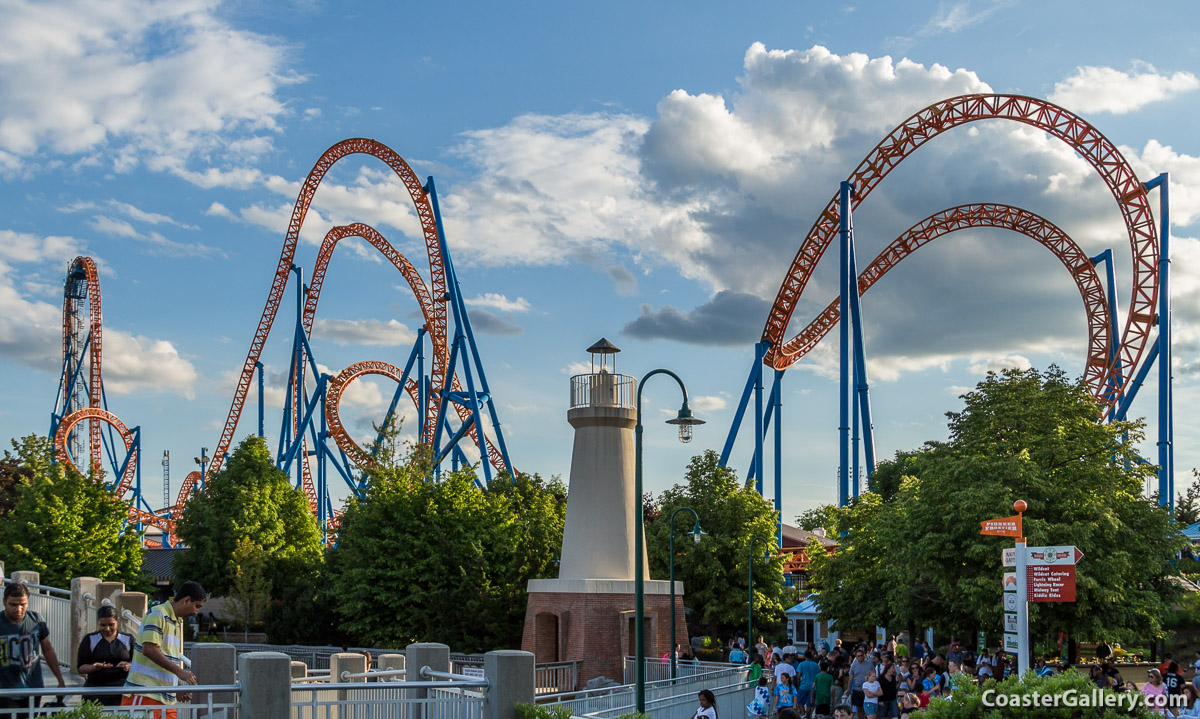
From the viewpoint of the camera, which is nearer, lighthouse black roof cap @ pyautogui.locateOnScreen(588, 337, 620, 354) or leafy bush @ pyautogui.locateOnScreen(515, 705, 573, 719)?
leafy bush @ pyautogui.locateOnScreen(515, 705, 573, 719)

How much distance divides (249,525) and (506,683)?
37.5m

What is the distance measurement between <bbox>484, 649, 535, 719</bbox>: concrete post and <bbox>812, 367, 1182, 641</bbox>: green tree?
14.4m

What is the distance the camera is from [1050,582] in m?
12.6

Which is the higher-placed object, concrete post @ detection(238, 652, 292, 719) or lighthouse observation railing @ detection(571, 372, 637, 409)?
lighthouse observation railing @ detection(571, 372, 637, 409)

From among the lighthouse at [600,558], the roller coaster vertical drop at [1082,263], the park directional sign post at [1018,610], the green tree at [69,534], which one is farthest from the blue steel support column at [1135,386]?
the green tree at [69,534]

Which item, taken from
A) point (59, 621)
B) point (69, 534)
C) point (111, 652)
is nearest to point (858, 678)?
point (59, 621)

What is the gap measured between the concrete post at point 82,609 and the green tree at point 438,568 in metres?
14.5

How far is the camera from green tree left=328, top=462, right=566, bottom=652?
30344 mm

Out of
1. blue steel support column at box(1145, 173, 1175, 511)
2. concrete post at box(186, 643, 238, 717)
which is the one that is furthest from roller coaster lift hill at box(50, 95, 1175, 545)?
concrete post at box(186, 643, 238, 717)

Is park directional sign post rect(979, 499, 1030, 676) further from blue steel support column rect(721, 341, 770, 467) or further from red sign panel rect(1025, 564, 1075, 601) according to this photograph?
blue steel support column rect(721, 341, 770, 467)

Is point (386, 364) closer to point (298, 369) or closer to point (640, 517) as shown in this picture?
point (298, 369)

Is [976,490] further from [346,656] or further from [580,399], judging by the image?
[346,656]

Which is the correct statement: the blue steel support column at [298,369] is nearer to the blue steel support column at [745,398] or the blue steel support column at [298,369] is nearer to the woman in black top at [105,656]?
the blue steel support column at [745,398]

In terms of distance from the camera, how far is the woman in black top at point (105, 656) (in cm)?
809
